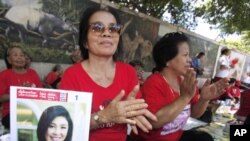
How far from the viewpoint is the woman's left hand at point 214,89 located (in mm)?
2549

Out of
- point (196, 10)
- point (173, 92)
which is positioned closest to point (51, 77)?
point (173, 92)

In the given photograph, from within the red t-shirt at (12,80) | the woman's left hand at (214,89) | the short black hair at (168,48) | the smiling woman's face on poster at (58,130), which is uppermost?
the short black hair at (168,48)

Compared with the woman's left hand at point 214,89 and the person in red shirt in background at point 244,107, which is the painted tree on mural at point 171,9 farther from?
the woman's left hand at point 214,89

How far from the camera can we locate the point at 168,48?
9.16 feet

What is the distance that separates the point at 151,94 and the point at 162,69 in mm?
431

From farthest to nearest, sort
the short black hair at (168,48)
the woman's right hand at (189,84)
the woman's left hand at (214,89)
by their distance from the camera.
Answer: the short black hair at (168,48) → the woman's left hand at (214,89) → the woman's right hand at (189,84)

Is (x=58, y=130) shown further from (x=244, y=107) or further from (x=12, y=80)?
(x=244, y=107)

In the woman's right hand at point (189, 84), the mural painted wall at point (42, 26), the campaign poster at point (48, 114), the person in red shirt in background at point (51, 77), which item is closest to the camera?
the campaign poster at point (48, 114)

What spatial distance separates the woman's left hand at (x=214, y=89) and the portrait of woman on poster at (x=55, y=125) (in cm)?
133

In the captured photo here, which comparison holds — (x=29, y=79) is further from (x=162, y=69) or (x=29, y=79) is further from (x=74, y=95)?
(x=74, y=95)

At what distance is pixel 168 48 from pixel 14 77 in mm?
2074

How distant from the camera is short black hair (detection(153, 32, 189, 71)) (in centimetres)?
276

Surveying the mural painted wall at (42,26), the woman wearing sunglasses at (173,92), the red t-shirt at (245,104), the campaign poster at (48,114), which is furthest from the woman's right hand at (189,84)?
the mural painted wall at (42,26)

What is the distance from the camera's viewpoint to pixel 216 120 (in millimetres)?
7332
